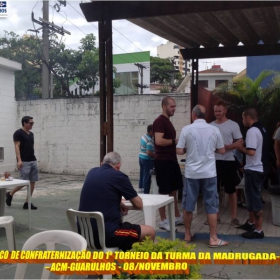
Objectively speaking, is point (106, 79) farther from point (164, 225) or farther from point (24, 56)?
point (24, 56)

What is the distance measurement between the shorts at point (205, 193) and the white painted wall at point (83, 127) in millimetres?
6213

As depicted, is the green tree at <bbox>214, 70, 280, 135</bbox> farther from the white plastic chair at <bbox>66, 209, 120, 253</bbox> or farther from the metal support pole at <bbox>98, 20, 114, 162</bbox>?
the white plastic chair at <bbox>66, 209, 120, 253</bbox>

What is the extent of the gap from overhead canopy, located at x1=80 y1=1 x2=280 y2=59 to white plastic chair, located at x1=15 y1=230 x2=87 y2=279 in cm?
339

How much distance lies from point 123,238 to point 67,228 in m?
2.88

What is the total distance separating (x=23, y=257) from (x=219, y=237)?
3351 millimetres

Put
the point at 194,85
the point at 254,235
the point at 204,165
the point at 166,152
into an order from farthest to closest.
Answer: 1. the point at 194,85
2. the point at 166,152
3. the point at 254,235
4. the point at 204,165

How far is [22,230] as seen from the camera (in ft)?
20.3

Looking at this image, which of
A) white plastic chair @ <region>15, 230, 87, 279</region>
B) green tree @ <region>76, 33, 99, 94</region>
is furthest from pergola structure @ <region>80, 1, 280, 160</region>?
green tree @ <region>76, 33, 99, 94</region>

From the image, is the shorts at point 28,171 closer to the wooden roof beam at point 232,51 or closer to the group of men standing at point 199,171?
the group of men standing at point 199,171

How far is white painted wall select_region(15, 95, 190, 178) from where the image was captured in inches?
467

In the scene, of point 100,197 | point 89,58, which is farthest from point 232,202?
point 89,58

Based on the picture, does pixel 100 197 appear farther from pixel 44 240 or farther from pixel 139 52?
pixel 139 52

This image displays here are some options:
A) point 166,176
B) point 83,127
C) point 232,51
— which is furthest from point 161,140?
point 83,127

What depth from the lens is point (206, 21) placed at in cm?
652
